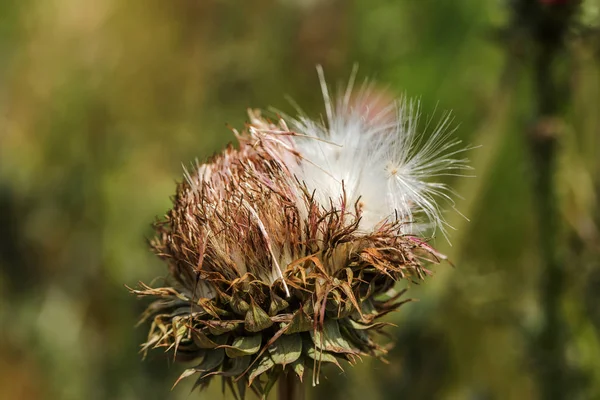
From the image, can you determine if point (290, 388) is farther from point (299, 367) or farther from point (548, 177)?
point (548, 177)

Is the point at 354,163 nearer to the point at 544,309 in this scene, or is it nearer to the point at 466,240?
the point at 544,309

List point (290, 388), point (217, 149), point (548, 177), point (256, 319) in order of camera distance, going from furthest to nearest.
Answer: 1. point (217, 149)
2. point (548, 177)
3. point (290, 388)
4. point (256, 319)

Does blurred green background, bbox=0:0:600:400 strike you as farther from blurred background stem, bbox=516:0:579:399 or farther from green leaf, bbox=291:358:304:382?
green leaf, bbox=291:358:304:382

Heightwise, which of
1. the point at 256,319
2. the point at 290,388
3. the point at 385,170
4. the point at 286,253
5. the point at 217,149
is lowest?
the point at 290,388

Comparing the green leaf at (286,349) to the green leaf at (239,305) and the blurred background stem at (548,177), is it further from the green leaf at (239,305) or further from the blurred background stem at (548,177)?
the blurred background stem at (548,177)

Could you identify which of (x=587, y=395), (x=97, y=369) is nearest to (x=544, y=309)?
(x=587, y=395)

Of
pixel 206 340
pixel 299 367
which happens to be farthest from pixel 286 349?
pixel 206 340

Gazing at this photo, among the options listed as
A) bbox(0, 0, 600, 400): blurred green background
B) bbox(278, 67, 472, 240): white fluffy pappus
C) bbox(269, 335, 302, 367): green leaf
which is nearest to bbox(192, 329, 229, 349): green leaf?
bbox(269, 335, 302, 367): green leaf

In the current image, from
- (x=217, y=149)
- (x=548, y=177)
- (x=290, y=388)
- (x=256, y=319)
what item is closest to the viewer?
(x=256, y=319)
